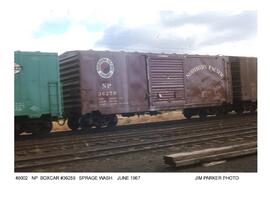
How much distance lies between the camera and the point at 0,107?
307 inches

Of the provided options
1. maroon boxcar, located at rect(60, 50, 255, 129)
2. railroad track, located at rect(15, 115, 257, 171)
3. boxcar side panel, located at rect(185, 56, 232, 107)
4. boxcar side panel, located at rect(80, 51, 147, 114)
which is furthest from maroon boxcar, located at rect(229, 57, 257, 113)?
boxcar side panel, located at rect(80, 51, 147, 114)

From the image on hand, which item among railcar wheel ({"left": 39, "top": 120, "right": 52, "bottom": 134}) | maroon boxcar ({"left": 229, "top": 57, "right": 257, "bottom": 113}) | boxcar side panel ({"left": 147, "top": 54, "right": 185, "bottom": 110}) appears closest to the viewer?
railcar wheel ({"left": 39, "top": 120, "right": 52, "bottom": 134})

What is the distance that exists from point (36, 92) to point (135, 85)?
14.3 ft

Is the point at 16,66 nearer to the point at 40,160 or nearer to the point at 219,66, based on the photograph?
the point at 40,160

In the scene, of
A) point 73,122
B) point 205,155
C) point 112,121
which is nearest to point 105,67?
point 112,121

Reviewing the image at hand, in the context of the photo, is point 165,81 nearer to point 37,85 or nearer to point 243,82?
point 243,82

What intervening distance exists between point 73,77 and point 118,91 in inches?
72.6

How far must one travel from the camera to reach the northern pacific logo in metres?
15.4

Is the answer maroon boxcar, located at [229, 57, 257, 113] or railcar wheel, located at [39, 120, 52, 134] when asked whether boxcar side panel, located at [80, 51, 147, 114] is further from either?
maroon boxcar, located at [229, 57, 257, 113]

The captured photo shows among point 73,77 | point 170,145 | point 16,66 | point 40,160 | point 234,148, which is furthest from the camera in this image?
point 73,77

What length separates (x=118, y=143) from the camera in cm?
1183
